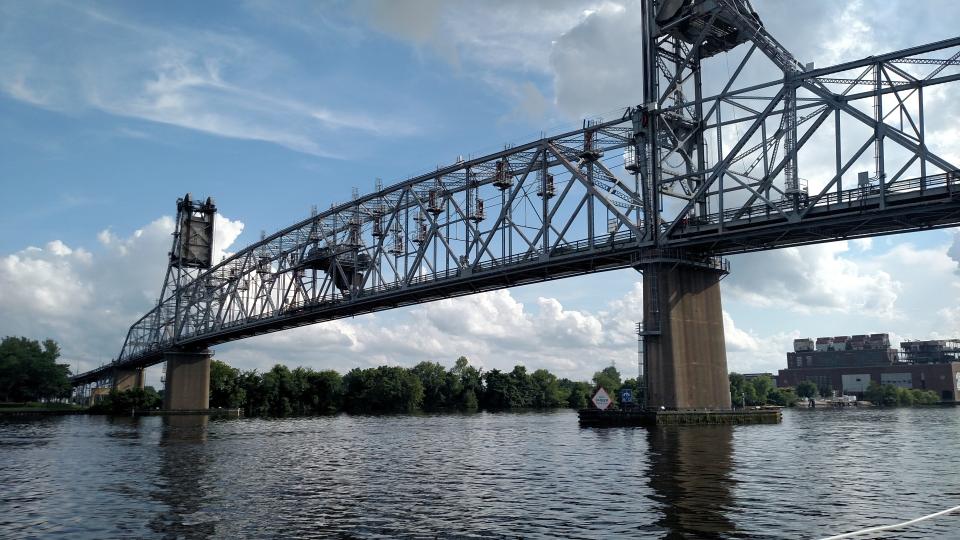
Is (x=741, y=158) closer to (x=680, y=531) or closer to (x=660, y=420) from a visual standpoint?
(x=660, y=420)

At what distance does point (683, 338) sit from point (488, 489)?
4561 centimetres

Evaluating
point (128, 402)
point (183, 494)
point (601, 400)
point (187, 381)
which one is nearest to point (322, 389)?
point (187, 381)

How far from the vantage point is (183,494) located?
32062 mm

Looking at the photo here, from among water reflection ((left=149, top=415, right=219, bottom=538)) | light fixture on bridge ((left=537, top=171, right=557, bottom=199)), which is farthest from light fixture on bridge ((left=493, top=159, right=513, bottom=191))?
water reflection ((left=149, top=415, right=219, bottom=538))

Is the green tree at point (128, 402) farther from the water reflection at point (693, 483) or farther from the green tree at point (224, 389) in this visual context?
the water reflection at point (693, 483)

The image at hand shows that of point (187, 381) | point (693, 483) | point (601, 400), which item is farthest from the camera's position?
point (187, 381)

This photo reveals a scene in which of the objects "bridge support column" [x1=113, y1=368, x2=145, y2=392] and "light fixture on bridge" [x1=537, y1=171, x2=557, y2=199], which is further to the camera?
"bridge support column" [x1=113, y1=368, x2=145, y2=392]

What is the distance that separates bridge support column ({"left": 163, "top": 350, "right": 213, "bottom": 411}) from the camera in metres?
142

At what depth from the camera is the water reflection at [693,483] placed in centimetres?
2327

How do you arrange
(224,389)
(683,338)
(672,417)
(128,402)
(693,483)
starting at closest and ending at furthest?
(693,483) → (672,417) → (683,338) → (128,402) → (224,389)

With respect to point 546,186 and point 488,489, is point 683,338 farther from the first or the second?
point 488,489

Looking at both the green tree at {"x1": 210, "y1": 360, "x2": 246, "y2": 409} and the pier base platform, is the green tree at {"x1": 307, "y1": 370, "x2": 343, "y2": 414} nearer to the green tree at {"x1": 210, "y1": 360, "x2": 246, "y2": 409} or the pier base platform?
the green tree at {"x1": 210, "y1": 360, "x2": 246, "y2": 409}

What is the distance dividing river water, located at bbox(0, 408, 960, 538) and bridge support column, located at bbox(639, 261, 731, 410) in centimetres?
1516

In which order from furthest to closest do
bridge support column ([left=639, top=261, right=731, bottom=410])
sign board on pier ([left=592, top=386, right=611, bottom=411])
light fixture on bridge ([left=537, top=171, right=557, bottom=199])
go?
light fixture on bridge ([left=537, top=171, right=557, bottom=199]) < sign board on pier ([left=592, top=386, right=611, bottom=411]) < bridge support column ([left=639, top=261, right=731, bottom=410])
